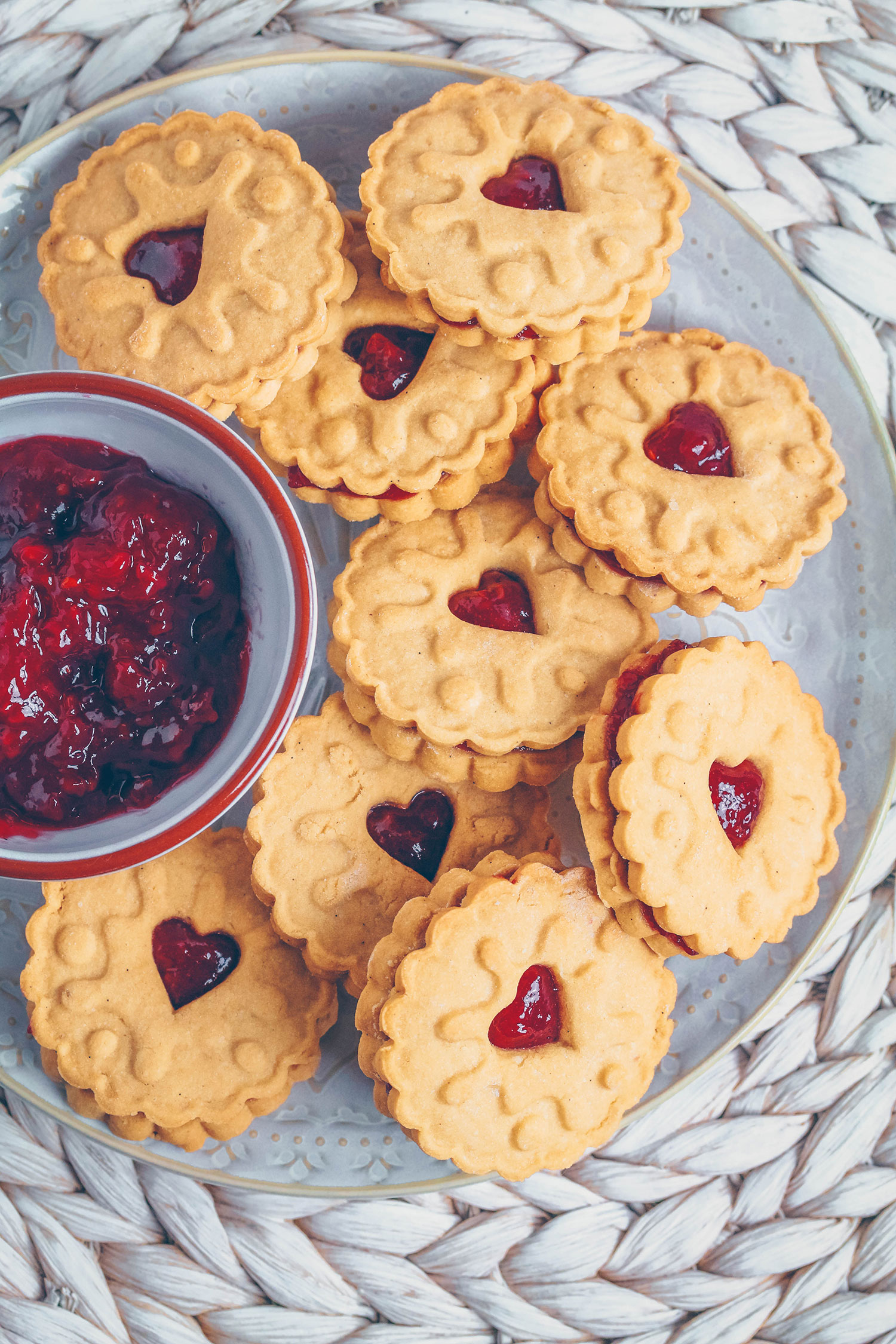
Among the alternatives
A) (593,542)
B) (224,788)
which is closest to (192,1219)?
(224,788)

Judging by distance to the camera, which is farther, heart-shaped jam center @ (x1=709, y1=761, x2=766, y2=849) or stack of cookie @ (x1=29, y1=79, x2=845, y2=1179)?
heart-shaped jam center @ (x1=709, y1=761, x2=766, y2=849)

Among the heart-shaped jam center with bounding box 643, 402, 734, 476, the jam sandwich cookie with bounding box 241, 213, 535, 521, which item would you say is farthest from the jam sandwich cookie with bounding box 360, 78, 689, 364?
the heart-shaped jam center with bounding box 643, 402, 734, 476

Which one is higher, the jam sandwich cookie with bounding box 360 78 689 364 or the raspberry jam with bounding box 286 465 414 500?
the jam sandwich cookie with bounding box 360 78 689 364

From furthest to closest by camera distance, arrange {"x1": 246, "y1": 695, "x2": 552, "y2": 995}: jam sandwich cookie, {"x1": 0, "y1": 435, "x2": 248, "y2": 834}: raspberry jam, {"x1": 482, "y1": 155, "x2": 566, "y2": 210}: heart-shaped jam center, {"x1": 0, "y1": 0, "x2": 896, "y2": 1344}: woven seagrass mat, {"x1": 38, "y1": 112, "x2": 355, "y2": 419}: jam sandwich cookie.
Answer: {"x1": 0, "y1": 0, "x2": 896, "y2": 1344}: woven seagrass mat
{"x1": 246, "y1": 695, "x2": 552, "y2": 995}: jam sandwich cookie
{"x1": 482, "y1": 155, "x2": 566, "y2": 210}: heart-shaped jam center
{"x1": 38, "y1": 112, "x2": 355, "y2": 419}: jam sandwich cookie
{"x1": 0, "y1": 435, "x2": 248, "y2": 834}: raspberry jam

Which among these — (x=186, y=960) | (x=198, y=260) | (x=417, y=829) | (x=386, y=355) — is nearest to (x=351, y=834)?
(x=417, y=829)

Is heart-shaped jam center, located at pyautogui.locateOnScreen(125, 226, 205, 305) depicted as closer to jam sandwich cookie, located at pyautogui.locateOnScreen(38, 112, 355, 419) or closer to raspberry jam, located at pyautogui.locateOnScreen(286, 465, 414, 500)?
jam sandwich cookie, located at pyautogui.locateOnScreen(38, 112, 355, 419)

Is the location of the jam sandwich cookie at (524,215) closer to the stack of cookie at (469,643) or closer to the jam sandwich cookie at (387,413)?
the stack of cookie at (469,643)

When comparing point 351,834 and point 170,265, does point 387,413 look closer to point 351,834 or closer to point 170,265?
point 170,265
